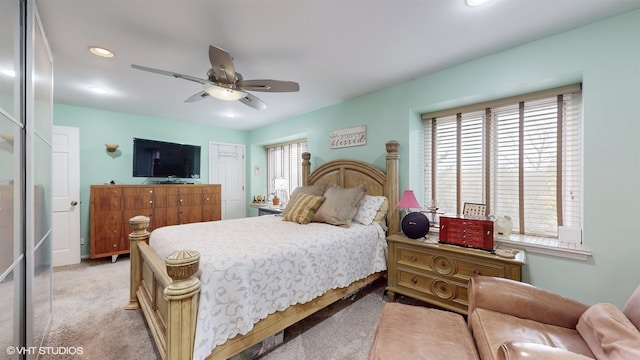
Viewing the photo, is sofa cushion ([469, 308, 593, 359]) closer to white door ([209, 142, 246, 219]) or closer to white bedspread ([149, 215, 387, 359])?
white bedspread ([149, 215, 387, 359])

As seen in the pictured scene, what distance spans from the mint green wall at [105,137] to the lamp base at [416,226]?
175 inches

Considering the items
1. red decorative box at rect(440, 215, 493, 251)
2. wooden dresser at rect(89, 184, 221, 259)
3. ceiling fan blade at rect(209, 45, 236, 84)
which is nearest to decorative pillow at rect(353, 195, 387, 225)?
red decorative box at rect(440, 215, 493, 251)

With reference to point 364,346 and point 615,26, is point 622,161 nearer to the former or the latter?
point 615,26

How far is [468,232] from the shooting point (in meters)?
2.11

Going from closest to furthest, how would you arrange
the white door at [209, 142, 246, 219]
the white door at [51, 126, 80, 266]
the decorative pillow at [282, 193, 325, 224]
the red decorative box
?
the red decorative box
the decorative pillow at [282, 193, 325, 224]
the white door at [51, 126, 80, 266]
the white door at [209, 142, 246, 219]

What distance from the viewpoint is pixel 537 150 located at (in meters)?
2.23

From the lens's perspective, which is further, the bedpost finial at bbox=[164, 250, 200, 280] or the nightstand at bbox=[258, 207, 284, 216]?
the nightstand at bbox=[258, 207, 284, 216]

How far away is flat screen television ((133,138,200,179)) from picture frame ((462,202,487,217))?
4.53 meters

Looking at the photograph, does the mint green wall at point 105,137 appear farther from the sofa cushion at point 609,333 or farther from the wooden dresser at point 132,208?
the sofa cushion at point 609,333

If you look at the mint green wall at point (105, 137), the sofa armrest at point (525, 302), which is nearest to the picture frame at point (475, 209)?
the sofa armrest at point (525, 302)

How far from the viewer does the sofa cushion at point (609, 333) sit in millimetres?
910

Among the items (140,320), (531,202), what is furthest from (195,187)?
(531,202)

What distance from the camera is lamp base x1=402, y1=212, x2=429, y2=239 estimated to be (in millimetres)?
2361

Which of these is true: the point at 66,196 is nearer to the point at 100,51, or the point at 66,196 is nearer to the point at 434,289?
the point at 100,51
